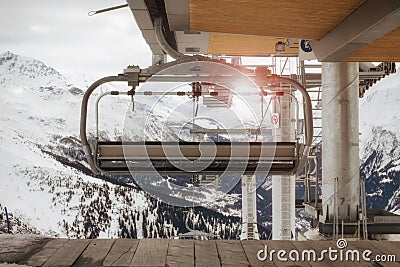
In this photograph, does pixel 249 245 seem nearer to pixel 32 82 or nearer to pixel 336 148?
pixel 336 148

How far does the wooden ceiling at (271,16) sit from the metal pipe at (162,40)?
1.53ft

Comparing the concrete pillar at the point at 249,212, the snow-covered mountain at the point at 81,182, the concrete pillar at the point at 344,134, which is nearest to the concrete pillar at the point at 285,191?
the snow-covered mountain at the point at 81,182

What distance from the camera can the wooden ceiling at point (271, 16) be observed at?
5.60 feet

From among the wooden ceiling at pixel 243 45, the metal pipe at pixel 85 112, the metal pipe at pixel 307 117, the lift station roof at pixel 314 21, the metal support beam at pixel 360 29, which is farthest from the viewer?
the wooden ceiling at pixel 243 45

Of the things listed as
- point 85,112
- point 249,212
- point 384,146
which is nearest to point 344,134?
point 85,112

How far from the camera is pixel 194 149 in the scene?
7.85ft

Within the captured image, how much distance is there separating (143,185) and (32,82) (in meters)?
17.3

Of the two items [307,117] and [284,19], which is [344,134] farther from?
[284,19]

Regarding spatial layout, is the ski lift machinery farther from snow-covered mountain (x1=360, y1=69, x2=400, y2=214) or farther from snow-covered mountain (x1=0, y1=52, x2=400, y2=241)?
snow-covered mountain (x1=360, y1=69, x2=400, y2=214)

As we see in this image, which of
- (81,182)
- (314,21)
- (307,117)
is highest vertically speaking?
(314,21)

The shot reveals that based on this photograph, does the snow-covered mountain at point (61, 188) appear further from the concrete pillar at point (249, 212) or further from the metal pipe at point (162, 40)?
the metal pipe at point (162, 40)

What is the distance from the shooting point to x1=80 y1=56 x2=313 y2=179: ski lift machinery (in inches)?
93.7

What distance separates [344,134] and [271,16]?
260cm

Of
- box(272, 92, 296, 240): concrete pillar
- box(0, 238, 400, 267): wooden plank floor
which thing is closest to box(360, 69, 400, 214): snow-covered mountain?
box(272, 92, 296, 240): concrete pillar
